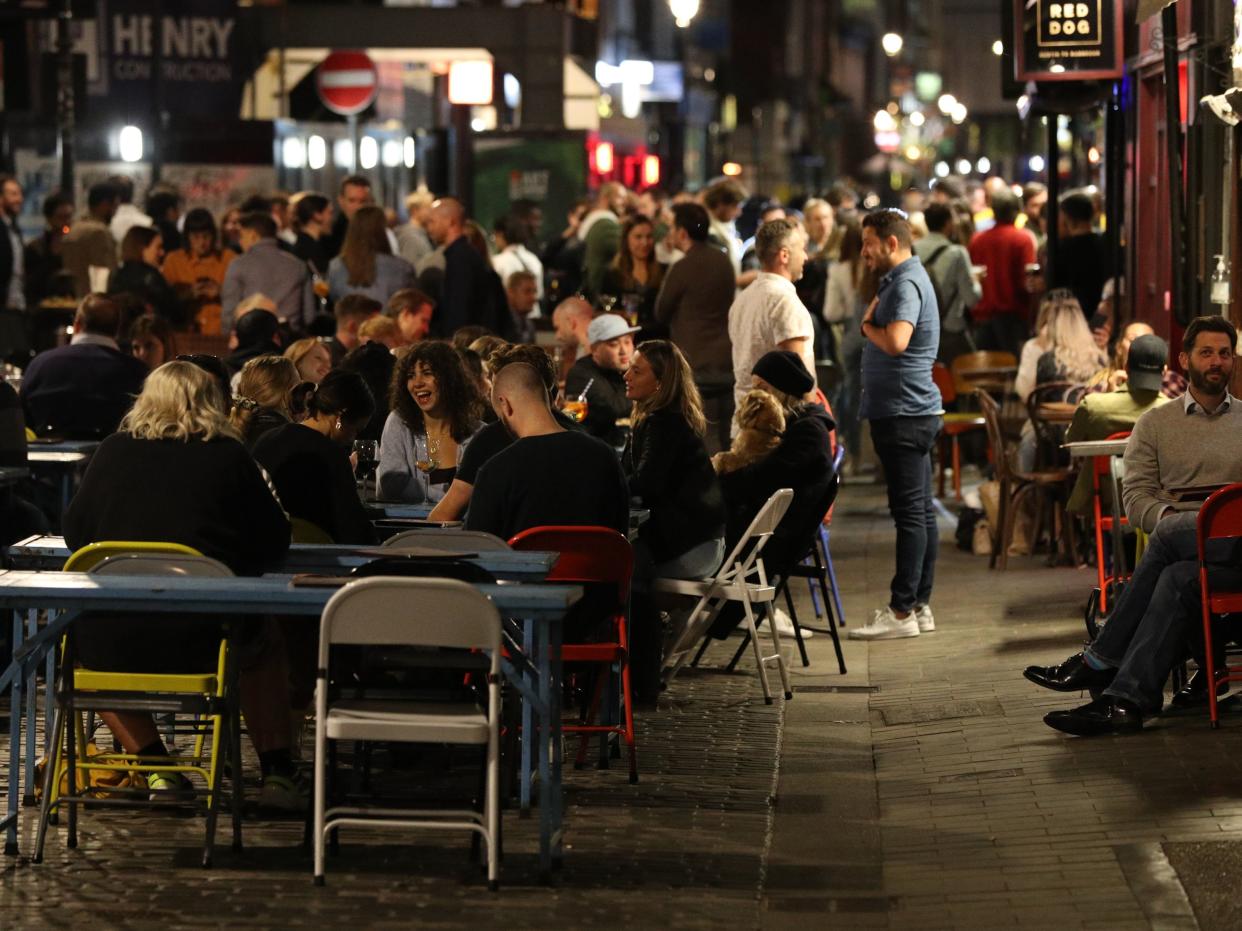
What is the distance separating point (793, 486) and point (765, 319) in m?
2.45

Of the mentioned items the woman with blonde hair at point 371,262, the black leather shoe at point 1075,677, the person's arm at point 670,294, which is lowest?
the black leather shoe at point 1075,677

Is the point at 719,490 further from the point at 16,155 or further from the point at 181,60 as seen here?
the point at 181,60

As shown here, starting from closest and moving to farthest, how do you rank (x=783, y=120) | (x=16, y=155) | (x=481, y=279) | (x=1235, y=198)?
1. (x=1235, y=198)
2. (x=481, y=279)
3. (x=16, y=155)
4. (x=783, y=120)

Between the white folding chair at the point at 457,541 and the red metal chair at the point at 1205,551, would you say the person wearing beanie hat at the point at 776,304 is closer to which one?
the red metal chair at the point at 1205,551

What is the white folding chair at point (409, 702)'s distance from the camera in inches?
284

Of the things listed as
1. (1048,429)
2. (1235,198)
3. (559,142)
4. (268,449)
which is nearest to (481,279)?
(1048,429)

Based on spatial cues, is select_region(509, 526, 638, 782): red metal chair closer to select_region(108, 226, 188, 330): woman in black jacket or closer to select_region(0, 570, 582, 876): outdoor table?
select_region(0, 570, 582, 876): outdoor table

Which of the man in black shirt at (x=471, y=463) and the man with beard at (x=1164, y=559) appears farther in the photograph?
the man in black shirt at (x=471, y=463)

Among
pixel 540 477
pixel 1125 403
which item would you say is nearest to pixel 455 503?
pixel 540 477

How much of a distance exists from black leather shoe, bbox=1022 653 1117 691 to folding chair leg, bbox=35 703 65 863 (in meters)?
4.19

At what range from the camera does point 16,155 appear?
29.1m

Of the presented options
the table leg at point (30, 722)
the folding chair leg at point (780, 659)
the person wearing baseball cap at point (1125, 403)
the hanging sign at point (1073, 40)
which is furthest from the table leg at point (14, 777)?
the hanging sign at point (1073, 40)

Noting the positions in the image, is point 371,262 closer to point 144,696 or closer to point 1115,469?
point 1115,469

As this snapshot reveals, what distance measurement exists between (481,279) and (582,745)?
7.98 m
